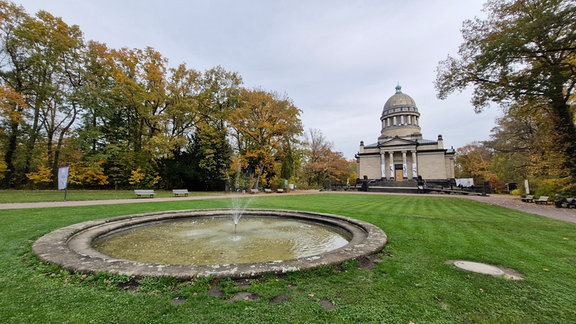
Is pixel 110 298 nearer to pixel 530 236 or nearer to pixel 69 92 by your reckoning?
pixel 530 236

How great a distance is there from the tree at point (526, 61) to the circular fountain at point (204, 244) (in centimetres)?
1323

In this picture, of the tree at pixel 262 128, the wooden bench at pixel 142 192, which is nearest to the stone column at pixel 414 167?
the tree at pixel 262 128

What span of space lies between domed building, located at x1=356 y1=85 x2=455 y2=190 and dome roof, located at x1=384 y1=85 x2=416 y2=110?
405 mm

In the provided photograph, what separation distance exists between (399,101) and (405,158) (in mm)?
15803

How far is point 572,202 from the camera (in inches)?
495

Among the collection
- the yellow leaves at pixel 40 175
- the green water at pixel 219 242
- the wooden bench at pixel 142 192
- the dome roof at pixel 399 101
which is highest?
the dome roof at pixel 399 101

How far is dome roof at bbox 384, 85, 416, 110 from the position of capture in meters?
50.7

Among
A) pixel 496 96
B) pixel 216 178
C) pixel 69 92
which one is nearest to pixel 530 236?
pixel 496 96

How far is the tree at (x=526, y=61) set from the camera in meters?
11.1

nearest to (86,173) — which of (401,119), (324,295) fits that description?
(324,295)

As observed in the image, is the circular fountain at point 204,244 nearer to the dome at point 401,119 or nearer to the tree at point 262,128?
the tree at point 262,128

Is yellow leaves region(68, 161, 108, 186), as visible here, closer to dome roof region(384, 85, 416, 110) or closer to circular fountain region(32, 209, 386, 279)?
circular fountain region(32, 209, 386, 279)

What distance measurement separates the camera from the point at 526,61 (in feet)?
46.7

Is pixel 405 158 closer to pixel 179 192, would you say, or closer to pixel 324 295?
pixel 179 192
